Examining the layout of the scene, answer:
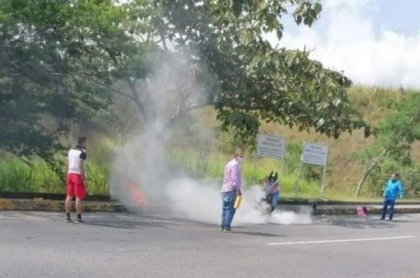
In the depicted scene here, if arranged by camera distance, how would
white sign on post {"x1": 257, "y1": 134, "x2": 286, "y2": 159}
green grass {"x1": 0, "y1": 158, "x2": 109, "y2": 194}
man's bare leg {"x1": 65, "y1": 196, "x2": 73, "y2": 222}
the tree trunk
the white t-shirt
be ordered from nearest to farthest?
1. man's bare leg {"x1": 65, "y1": 196, "x2": 73, "y2": 222}
2. the white t-shirt
3. green grass {"x1": 0, "y1": 158, "x2": 109, "y2": 194}
4. white sign on post {"x1": 257, "y1": 134, "x2": 286, "y2": 159}
5. the tree trunk

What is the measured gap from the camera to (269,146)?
22.2m

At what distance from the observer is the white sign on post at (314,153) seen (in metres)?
24.6

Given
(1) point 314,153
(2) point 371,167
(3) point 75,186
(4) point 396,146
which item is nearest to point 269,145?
(1) point 314,153

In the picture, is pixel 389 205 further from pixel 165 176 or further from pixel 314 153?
pixel 165 176

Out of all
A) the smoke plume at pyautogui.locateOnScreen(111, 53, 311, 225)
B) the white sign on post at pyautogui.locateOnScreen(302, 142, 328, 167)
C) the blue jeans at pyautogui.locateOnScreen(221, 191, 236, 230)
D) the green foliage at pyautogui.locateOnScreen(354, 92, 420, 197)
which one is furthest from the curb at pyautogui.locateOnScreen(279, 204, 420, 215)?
the blue jeans at pyautogui.locateOnScreen(221, 191, 236, 230)

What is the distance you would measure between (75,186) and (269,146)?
869cm

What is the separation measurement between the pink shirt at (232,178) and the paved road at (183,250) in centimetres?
91

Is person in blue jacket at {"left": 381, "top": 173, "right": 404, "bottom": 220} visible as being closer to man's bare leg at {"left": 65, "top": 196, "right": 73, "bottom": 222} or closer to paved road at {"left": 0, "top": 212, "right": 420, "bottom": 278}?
paved road at {"left": 0, "top": 212, "right": 420, "bottom": 278}

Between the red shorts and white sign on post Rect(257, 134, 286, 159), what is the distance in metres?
8.08

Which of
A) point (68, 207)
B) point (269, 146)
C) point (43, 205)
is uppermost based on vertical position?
point (269, 146)

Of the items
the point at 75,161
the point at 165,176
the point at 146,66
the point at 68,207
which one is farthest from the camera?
the point at 165,176

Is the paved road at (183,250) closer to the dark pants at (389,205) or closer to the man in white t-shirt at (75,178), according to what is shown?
the man in white t-shirt at (75,178)

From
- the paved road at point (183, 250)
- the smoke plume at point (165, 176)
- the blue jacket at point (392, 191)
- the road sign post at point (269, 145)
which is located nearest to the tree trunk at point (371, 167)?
the blue jacket at point (392, 191)

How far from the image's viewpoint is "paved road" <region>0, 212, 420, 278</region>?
9.76m
